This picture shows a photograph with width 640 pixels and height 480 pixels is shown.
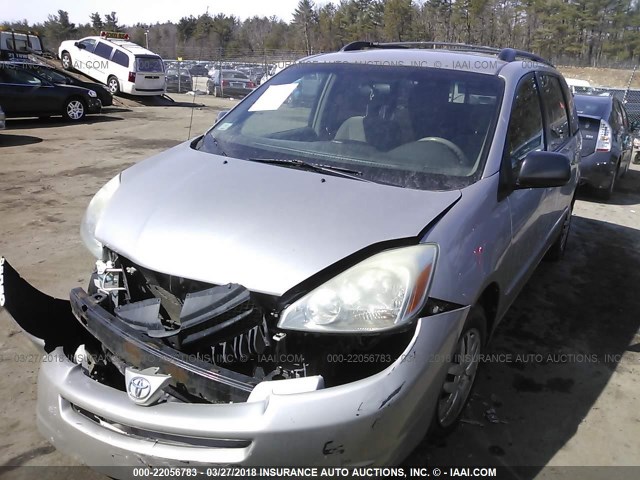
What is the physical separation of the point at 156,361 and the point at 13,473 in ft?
3.44

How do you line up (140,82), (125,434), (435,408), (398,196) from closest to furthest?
(125,434), (435,408), (398,196), (140,82)

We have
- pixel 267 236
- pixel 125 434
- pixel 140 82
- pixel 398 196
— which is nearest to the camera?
pixel 125 434

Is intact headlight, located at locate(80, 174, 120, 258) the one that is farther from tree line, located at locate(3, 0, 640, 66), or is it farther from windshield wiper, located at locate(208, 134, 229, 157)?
tree line, located at locate(3, 0, 640, 66)

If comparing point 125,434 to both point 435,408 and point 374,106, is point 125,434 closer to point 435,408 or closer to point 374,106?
point 435,408

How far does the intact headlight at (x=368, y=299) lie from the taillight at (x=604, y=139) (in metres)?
7.34

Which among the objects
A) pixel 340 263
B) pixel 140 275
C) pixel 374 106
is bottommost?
pixel 140 275

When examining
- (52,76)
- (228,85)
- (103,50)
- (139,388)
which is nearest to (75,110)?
(52,76)

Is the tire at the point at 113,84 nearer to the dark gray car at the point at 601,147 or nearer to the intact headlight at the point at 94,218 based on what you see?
the dark gray car at the point at 601,147

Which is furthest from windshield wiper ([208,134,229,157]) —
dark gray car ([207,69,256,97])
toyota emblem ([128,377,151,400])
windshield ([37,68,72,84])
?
dark gray car ([207,69,256,97])

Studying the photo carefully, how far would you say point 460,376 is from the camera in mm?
2613

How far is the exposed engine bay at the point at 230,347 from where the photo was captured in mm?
1983

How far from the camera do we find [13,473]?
2453 mm

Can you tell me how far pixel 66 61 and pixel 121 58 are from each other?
13.3 ft

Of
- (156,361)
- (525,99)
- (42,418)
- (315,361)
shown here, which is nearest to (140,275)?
(156,361)
